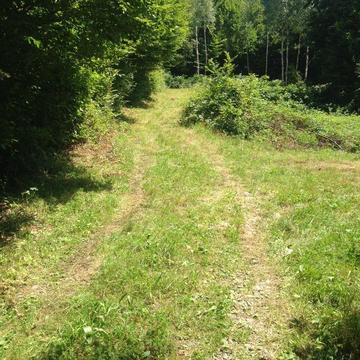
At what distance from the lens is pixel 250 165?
13.7m

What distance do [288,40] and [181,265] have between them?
4641 centimetres

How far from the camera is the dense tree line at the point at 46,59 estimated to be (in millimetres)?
8938

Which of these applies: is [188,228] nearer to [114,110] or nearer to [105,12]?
[105,12]

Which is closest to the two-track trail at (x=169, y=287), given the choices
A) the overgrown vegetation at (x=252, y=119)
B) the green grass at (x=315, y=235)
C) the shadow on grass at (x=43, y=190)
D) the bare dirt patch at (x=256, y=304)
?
the bare dirt patch at (x=256, y=304)

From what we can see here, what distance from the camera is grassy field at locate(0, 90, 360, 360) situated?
5.34 meters

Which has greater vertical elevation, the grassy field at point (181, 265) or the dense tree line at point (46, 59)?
the dense tree line at point (46, 59)

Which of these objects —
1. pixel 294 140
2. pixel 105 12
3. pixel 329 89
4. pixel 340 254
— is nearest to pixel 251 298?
pixel 340 254

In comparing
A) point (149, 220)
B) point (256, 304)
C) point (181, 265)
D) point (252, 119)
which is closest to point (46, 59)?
point (149, 220)

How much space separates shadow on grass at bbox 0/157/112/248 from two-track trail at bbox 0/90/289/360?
126 centimetres

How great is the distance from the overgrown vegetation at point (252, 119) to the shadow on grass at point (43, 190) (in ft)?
27.9

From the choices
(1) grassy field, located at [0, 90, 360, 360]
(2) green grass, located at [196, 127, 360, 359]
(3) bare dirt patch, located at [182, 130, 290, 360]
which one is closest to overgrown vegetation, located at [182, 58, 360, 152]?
(2) green grass, located at [196, 127, 360, 359]

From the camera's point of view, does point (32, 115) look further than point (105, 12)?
Yes

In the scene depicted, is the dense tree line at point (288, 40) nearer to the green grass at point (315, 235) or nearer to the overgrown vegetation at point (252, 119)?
the overgrown vegetation at point (252, 119)

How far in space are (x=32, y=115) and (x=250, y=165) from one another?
22.5 ft
